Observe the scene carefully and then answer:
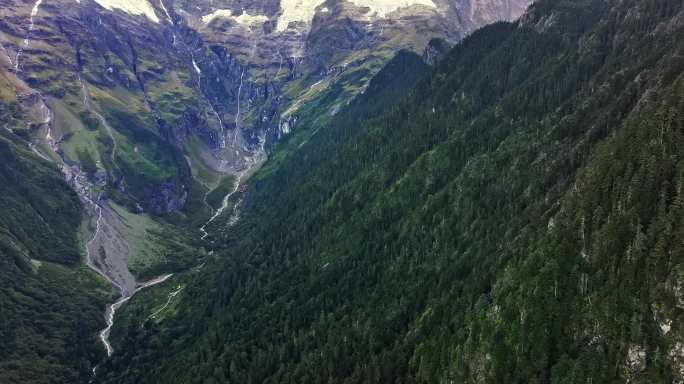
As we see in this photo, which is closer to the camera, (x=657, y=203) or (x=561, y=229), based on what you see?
(x=657, y=203)

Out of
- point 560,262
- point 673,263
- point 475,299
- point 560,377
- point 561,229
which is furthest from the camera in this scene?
point 475,299

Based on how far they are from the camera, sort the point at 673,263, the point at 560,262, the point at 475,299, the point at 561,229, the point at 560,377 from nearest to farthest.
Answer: the point at 673,263, the point at 560,377, the point at 560,262, the point at 561,229, the point at 475,299

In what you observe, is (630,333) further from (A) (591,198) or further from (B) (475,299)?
(B) (475,299)

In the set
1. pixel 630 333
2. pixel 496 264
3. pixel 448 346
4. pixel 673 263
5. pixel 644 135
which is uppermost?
pixel 644 135

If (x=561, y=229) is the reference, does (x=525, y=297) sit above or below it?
below

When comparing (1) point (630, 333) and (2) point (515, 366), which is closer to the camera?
(1) point (630, 333)

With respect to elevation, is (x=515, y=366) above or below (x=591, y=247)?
below

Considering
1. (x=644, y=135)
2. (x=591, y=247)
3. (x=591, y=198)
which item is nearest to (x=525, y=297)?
(x=591, y=247)

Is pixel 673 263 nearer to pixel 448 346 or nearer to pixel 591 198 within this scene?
pixel 591 198

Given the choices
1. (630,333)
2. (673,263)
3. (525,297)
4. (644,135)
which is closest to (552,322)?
(525,297)
